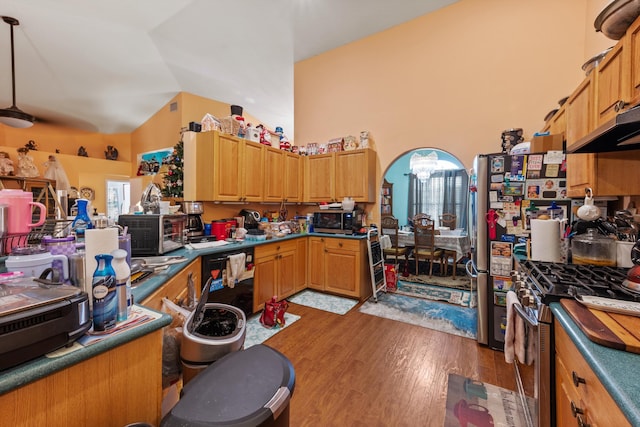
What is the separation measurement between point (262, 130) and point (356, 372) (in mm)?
3110

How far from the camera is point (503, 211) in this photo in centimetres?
231

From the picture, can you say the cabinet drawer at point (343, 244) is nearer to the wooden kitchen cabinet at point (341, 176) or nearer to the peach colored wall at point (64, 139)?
the wooden kitchen cabinet at point (341, 176)

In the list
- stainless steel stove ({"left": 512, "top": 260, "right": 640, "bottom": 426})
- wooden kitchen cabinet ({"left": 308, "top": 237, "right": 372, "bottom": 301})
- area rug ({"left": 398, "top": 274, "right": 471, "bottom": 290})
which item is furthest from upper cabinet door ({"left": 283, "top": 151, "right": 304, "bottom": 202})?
stainless steel stove ({"left": 512, "top": 260, "right": 640, "bottom": 426})

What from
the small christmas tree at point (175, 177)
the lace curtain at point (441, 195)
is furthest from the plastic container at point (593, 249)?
the lace curtain at point (441, 195)

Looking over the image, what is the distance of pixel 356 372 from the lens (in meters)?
2.06

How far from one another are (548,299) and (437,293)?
9.20ft

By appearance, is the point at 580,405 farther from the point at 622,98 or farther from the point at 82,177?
the point at 82,177

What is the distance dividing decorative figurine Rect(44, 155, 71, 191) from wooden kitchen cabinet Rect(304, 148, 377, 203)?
15.6ft

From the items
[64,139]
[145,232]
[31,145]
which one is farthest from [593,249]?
[64,139]

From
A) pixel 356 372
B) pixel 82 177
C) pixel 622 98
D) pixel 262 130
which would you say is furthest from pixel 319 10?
pixel 82 177

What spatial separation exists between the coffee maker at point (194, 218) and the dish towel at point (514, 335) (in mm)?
2956

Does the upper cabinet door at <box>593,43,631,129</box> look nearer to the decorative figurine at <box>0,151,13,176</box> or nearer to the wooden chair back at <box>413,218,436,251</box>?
the wooden chair back at <box>413,218,436,251</box>

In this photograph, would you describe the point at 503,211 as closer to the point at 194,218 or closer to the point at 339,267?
the point at 339,267

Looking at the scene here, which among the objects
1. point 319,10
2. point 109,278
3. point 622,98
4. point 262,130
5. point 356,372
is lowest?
point 356,372
